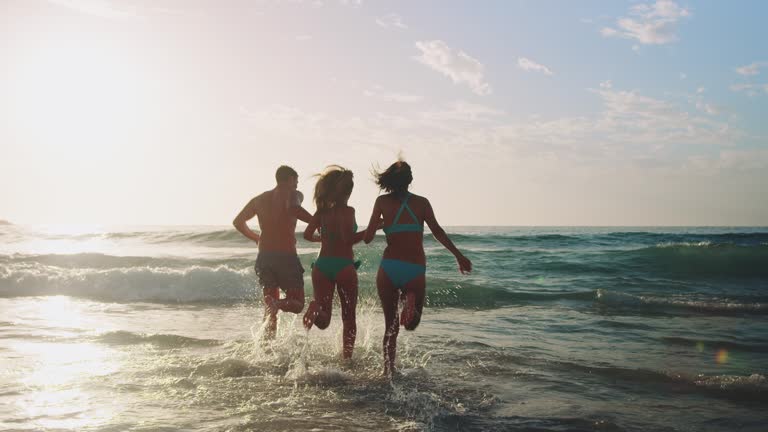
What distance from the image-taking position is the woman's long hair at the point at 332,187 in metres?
5.83

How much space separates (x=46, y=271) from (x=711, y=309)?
15.8 meters

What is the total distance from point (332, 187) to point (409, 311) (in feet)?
4.98

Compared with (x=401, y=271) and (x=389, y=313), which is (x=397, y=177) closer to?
(x=401, y=271)

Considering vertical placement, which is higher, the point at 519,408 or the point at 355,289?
the point at 355,289

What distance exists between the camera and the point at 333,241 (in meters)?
5.91

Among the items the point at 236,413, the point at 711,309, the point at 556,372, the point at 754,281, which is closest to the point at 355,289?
the point at 236,413

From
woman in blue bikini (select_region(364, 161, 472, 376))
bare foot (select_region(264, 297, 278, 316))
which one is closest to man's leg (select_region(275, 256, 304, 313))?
bare foot (select_region(264, 297, 278, 316))

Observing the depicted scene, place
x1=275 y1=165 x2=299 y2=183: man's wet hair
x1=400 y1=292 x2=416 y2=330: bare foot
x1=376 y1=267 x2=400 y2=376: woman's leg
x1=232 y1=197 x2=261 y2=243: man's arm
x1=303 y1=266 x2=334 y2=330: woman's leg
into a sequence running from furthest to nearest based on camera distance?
x1=232 y1=197 x2=261 y2=243: man's arm < x1=275 y1=165 x2=299 y2=183: man's wet hair < x1=303 y1=266 x2=334 y2=330: woman's leg < x1=376 y1=267 x2=400 y2=376: woman's leg < x1=400 y1=292 x2=416 y2=330: bare foot

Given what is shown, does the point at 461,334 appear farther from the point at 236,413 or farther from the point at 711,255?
the point at 711,255

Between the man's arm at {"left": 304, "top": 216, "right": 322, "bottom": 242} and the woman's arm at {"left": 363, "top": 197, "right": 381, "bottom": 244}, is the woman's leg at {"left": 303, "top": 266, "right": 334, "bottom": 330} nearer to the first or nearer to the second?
the man's arm at {"left": 304, "top": 216, "right": 322, "bottom": 242}

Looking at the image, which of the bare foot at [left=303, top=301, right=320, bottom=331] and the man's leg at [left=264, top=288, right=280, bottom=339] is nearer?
the bare foot at [left=303, top=301, right=320, bottom=331]

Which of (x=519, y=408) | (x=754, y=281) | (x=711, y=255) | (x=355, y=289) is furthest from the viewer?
(x=711, y=255)

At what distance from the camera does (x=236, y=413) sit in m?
4.50

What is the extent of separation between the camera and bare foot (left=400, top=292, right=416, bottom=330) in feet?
17.6
